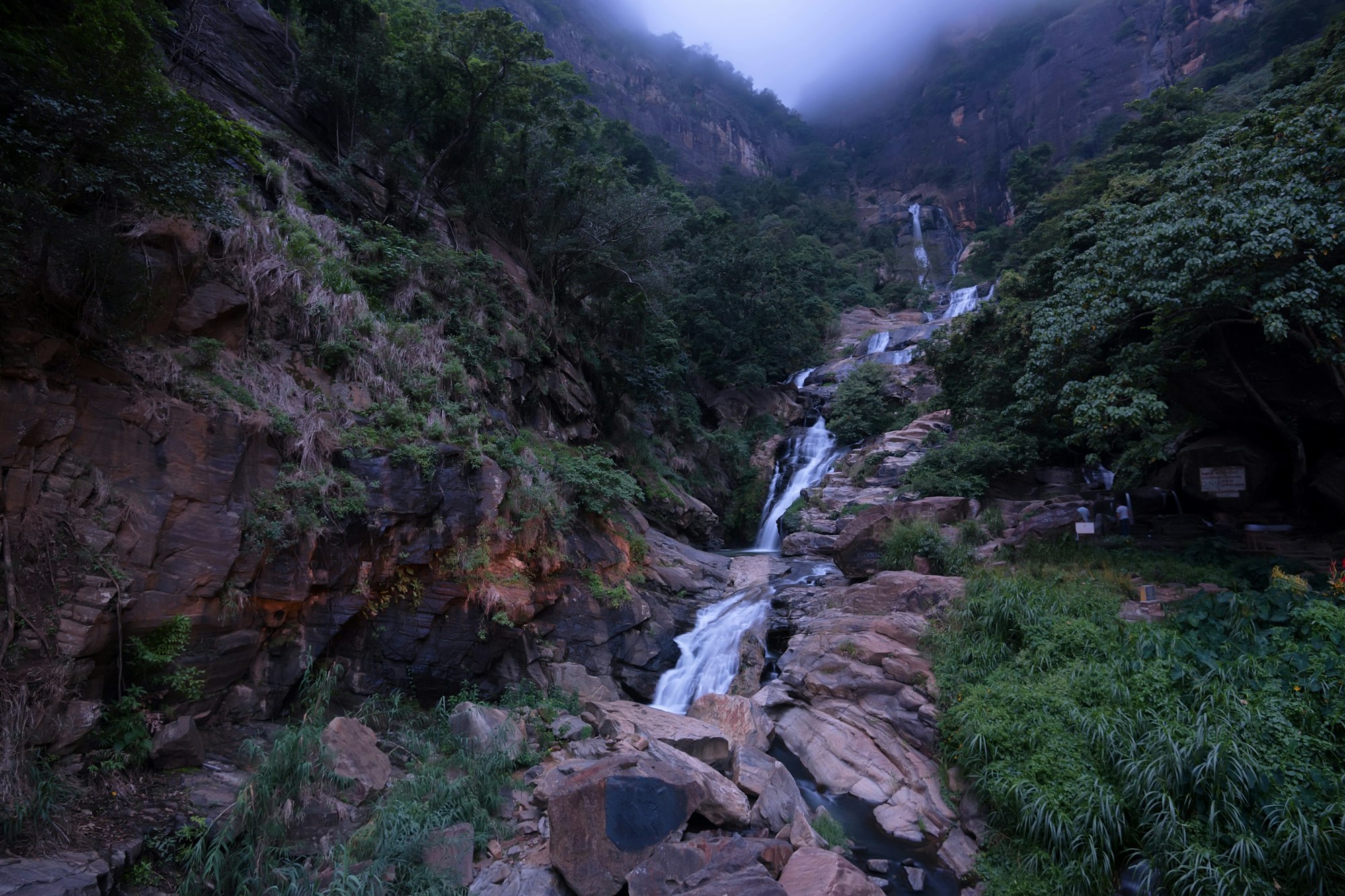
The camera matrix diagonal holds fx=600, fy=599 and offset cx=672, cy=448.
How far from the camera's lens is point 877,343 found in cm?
3250

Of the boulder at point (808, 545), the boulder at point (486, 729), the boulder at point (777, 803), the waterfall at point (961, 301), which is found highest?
the waterfall at point (961, 301)

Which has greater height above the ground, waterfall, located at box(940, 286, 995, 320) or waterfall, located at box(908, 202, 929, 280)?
waterfall, located at box(908, 202, 929, 280)

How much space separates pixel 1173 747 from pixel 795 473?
18.4 metres

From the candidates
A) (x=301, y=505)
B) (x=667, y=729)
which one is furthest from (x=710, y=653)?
(x=301, y=505)

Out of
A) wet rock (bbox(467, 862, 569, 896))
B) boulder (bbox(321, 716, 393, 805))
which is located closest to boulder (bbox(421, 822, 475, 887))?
wet rock (bbox(467, 862, 569, 896))

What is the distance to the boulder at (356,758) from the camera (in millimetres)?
5773

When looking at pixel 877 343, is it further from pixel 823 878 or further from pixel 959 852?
pixel 823 878

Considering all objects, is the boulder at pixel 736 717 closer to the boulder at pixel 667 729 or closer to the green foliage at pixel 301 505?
Answer: the boulder at pixel 667 729

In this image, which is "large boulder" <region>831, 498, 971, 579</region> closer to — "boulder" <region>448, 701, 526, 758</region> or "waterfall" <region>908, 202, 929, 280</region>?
"boulder" <region>448, 701, 526, 758</region>

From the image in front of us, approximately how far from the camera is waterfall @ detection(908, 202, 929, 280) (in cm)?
4730

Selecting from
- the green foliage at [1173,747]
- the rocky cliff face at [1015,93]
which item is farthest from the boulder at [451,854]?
the rocky cliff face at [1015,93]

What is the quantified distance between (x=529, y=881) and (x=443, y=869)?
770mm

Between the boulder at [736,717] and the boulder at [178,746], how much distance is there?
235 inches

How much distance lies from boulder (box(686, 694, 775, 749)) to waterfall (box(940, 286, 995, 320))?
31.1 m
